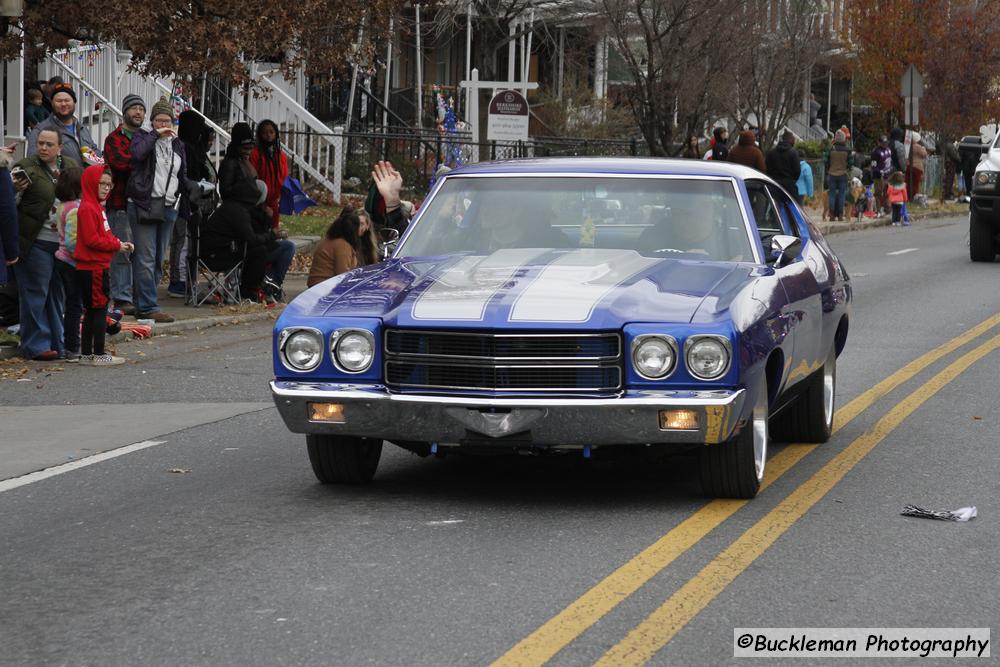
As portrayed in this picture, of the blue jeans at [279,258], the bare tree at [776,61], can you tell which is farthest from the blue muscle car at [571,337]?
the bare tree at [776,61]

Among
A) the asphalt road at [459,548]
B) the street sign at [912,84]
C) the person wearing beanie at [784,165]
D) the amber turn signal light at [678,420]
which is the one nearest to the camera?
the asphalt road at [459,548]

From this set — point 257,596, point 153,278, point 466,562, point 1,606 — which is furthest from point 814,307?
point 153,278

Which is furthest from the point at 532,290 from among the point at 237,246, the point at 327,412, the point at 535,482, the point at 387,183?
the point at 237,246

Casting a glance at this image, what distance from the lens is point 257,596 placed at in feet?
19.0

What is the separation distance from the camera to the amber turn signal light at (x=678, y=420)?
6.81 meters

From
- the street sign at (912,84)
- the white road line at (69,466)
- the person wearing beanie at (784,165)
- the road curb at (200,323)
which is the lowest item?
the road curb at (200,323)

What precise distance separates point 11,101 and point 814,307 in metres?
16.3

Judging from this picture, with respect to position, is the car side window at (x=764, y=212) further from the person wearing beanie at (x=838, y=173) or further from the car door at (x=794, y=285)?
the person wearing beanie at (x=838, y=173)

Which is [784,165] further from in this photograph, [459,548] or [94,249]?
[459,548]

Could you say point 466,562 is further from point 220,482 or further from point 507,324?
point 220,482

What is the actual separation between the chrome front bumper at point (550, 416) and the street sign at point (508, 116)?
1805 cm

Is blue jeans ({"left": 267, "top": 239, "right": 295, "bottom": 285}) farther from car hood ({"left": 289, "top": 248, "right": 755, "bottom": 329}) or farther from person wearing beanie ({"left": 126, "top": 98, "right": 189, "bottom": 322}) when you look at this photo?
car hood ({"left": 289, "top": 248, "right": 755, "bottom": 329})

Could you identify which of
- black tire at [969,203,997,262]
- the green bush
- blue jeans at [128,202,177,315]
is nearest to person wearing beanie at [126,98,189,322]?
blue jeans at [128,202,177,315]

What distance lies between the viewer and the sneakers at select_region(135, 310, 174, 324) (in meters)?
15.1
